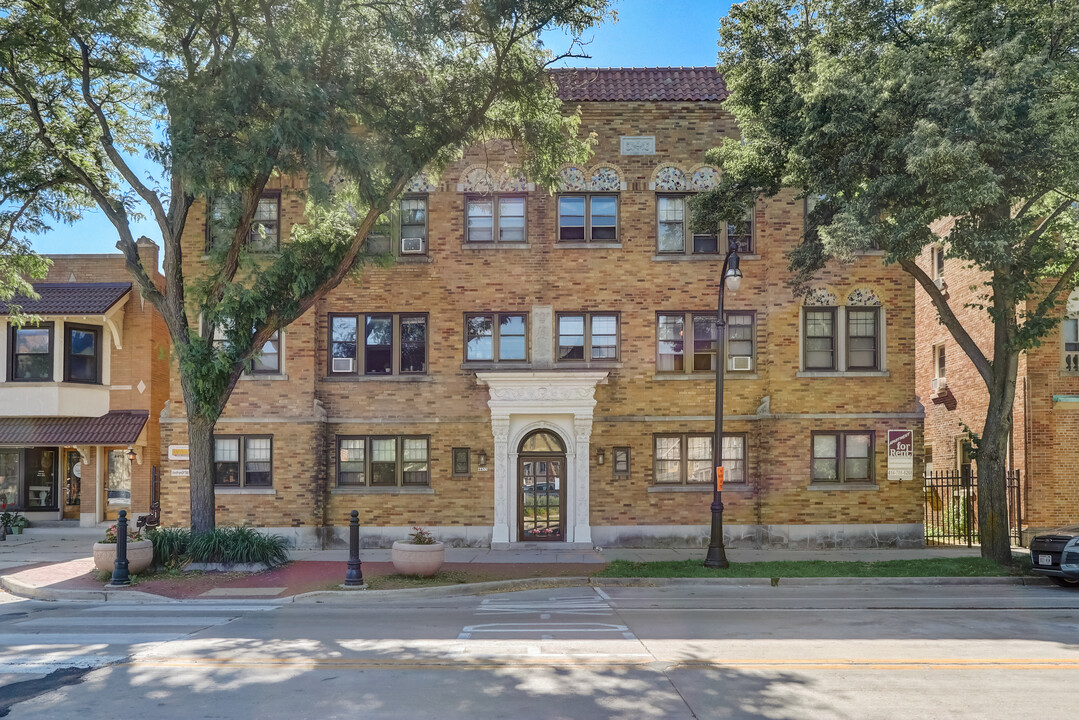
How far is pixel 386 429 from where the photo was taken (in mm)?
19672

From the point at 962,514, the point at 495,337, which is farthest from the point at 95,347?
the point at 962,514

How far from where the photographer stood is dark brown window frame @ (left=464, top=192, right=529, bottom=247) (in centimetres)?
1978

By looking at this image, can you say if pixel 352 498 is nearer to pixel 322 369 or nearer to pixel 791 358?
pixel 322 369

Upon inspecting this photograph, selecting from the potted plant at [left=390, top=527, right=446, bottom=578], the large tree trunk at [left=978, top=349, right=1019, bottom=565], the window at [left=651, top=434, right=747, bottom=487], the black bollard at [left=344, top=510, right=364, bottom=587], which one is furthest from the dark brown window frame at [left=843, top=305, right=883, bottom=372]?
the black bollard at [left=344, top=510, right=364, bottom=587]

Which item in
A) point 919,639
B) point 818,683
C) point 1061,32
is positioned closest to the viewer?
point 818,683

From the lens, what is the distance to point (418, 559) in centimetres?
1425

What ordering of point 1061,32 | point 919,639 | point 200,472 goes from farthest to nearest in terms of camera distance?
point 200,472
point 1061,32
point 919,639

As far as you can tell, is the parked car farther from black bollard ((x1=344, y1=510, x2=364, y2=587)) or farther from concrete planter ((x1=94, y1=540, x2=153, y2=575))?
concrete planter ((x1=94, y1=540, x2=153, y2=575))

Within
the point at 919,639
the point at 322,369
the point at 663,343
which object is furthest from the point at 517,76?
the point at 919,639

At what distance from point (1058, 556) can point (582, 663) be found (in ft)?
35.2

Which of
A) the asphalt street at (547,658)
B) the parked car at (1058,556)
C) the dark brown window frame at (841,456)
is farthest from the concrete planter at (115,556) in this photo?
the parked car at (1058,556)

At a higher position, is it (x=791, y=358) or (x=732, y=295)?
(x=732, y=295)

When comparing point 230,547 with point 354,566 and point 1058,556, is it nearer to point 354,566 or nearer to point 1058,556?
point 354,566

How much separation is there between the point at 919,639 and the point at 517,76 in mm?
11844
